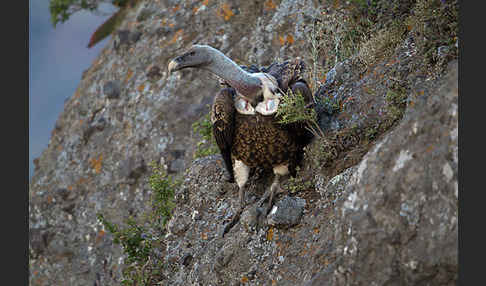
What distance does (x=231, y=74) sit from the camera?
205 inches

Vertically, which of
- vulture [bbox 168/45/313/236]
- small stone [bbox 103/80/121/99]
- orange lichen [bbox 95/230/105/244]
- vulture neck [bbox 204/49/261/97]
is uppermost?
vulture neck [bbox 204/49/261/97]

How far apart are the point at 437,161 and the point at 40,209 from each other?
11788mm

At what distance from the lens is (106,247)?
11.1 meters

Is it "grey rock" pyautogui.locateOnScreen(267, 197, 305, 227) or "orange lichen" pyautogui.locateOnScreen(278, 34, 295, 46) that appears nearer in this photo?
"grey rock" pyautogui.locateOnScreen(267, 197, 305, 227)

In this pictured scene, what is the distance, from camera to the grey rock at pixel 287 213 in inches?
192

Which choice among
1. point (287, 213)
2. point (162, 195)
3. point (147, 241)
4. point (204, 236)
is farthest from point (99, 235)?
point (287, 213)

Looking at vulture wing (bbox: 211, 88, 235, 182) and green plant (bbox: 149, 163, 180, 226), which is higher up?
vulture wing (bbox: 211, 88, 235, 182)

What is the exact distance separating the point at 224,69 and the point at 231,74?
9cm

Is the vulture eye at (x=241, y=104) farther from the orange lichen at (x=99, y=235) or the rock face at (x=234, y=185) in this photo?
the orange lichen at (x=99, y=235)

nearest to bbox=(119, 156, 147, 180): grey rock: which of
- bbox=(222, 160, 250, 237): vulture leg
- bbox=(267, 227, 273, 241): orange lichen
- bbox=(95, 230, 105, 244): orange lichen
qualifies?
bbox=(95, 230, 105, 244): orange lichen

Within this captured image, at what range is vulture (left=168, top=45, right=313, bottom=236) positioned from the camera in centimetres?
520

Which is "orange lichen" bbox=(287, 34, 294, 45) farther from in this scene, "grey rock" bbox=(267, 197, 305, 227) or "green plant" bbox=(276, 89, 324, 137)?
"grey rock" bbox=(267, 197, 305, 227)

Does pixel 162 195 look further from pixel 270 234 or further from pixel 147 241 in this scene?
pixel 270 234

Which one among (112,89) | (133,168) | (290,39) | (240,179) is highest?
(240,179)
